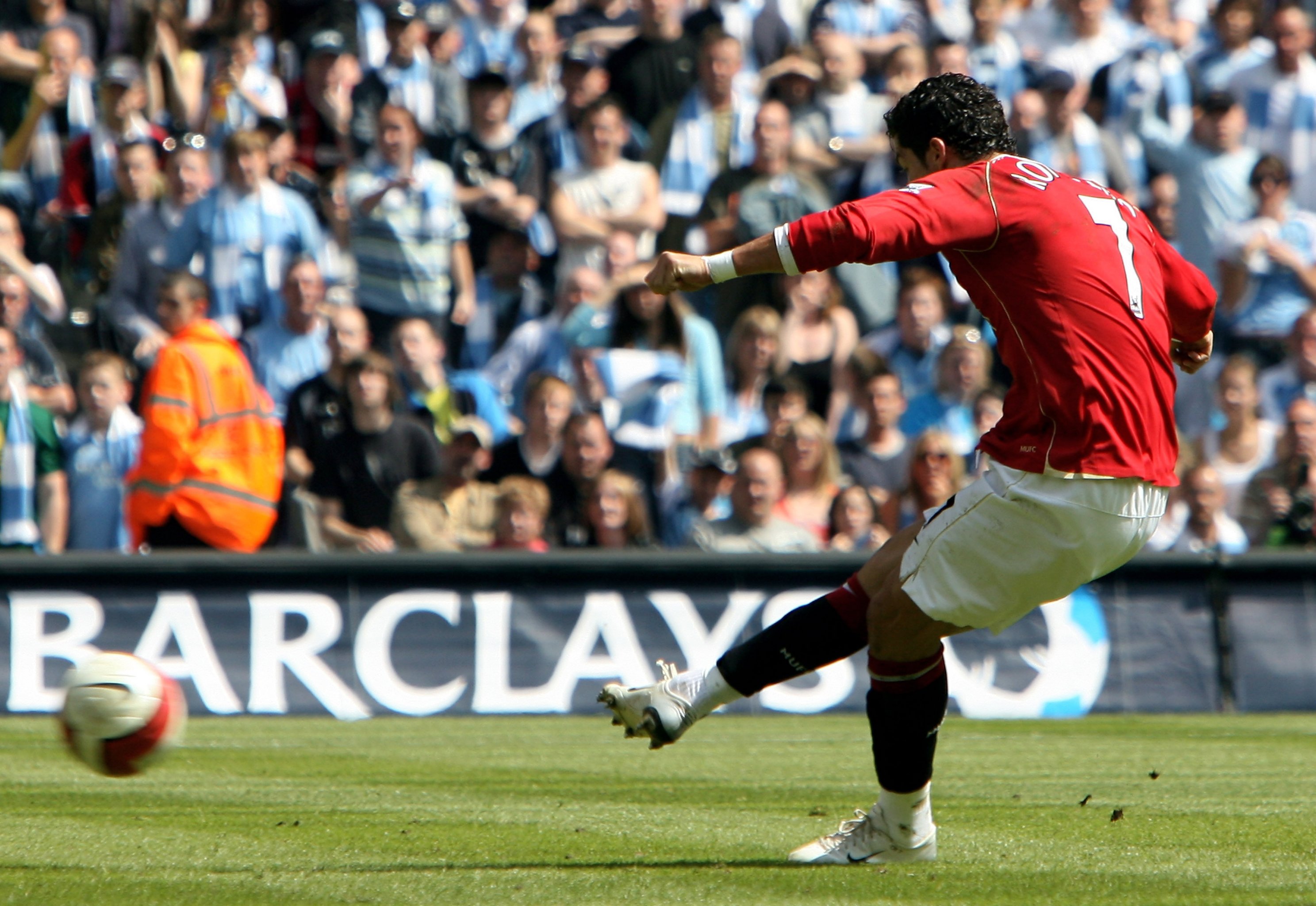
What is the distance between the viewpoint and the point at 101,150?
1277 cm

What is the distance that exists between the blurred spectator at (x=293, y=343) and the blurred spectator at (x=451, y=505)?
51.5 inches

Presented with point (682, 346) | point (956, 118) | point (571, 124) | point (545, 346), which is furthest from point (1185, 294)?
point (571, 124)

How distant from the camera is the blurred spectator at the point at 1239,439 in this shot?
1158 centimetres

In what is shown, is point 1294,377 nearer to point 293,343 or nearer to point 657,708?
point 293,343

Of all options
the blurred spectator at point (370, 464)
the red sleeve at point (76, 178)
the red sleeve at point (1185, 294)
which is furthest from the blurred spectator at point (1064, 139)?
the red sleeve at point (1185, 294)

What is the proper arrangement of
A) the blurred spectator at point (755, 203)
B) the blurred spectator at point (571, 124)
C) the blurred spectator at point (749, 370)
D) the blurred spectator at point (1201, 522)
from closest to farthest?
the blurred spectator at point (1201, 522), the blurred spectator at point (749, 370), the blurred spectator at point (755, 203), the blurred spectator at point (571, 124)

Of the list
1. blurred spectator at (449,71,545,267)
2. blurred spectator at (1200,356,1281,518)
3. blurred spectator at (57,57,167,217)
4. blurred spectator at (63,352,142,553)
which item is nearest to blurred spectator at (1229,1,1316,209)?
blurred spectator at (1200,356,1281,518)

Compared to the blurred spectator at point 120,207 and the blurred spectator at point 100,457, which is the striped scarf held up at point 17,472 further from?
the blurred spectator at point 120,207

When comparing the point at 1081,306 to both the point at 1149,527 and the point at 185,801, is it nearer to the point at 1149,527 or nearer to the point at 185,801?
the point at 1149,527

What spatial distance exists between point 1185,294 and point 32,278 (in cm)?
885

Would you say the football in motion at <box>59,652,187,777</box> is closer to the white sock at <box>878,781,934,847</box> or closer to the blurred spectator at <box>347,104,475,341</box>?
the white sock at <box>878,781,934,847</box>

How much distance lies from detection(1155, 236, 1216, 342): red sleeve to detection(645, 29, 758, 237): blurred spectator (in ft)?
25.9

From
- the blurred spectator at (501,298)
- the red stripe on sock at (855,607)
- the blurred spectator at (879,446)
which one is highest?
the blurred spectator at (501,298)

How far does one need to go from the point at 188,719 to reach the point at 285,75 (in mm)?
5750
